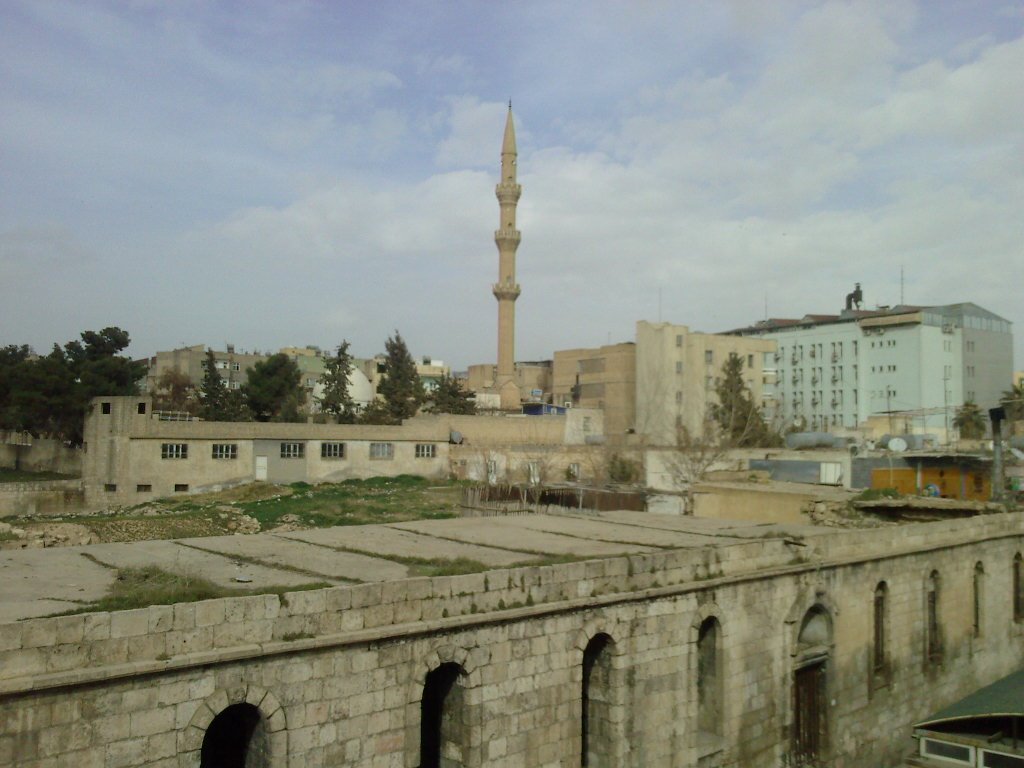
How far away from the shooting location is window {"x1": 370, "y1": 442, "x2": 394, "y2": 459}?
1608 inches

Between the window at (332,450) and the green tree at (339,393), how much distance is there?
1254 cm

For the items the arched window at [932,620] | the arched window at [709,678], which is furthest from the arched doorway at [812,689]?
the arched window at [932,620]

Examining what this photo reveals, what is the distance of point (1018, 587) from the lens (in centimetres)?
1984

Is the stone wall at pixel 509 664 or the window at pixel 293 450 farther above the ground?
the window at pixel 293 450

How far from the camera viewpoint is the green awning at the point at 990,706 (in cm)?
1321

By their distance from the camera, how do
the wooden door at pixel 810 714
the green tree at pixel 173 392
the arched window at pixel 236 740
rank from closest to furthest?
the arched window at pixel 236 740, the wooden door at pixel 810 714, the green tree at pixel 173 392

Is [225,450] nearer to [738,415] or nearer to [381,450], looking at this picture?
[381,450]

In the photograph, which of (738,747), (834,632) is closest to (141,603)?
(738,747)

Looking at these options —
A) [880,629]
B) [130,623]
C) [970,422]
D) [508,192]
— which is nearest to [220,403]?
[508,192]

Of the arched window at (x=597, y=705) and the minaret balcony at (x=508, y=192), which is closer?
the arched window at (x=597, y=705)

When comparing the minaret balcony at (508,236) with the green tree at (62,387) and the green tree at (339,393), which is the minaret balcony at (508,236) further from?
the green tree at (62,387)

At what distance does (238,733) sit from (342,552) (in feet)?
11.8

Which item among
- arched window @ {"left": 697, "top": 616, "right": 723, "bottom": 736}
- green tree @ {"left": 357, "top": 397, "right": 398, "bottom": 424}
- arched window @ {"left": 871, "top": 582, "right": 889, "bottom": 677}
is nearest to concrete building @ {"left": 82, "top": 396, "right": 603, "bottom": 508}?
green tree @ {"left": 357, "top": 397, "right": 398, "bottom": 424}

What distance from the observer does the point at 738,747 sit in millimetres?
12109
